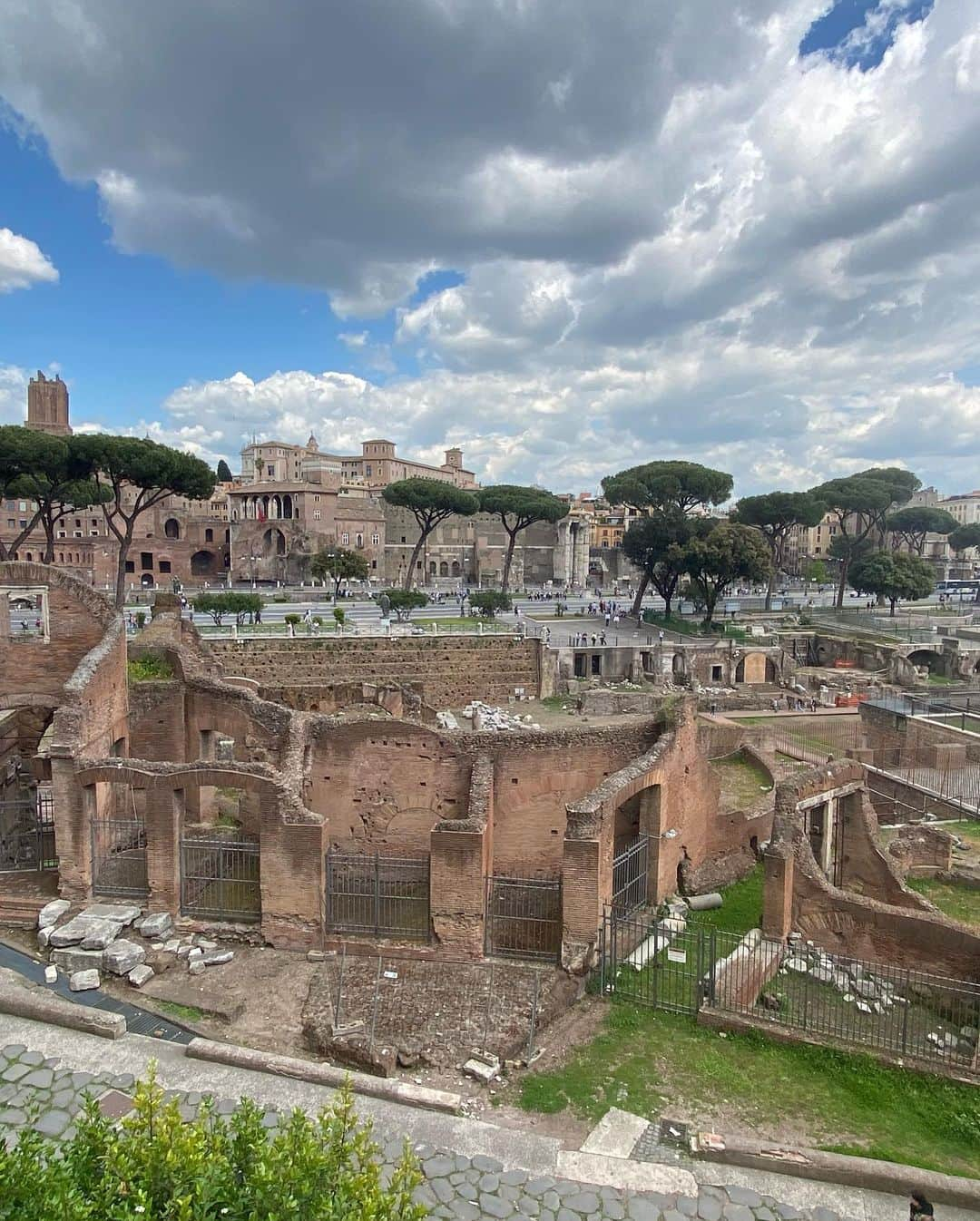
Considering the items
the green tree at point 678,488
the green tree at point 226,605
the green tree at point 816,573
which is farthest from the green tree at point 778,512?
the green tree at point 226,605

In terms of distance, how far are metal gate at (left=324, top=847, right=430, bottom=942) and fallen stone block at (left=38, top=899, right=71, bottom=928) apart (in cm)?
342

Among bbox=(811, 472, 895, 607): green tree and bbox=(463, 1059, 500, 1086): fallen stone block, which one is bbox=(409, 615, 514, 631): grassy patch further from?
bbox=(811, 472, 895, 607): green tree

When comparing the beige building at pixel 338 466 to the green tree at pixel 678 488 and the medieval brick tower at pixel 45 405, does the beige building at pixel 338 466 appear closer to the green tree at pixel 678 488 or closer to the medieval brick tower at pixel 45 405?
the medieval brick tower at pixel 45 405

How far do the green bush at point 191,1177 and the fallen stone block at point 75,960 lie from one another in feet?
17.1

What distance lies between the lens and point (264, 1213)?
3.95m

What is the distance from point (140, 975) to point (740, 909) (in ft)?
29.0

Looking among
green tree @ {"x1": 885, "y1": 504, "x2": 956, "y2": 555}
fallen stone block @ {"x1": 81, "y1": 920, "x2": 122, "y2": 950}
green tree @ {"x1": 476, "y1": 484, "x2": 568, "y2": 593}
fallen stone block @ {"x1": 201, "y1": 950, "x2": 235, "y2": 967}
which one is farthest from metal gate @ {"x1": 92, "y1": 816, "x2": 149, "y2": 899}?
green tree @ {"x1": 885, "y1": 504, "x2": 956, "y2": 555}

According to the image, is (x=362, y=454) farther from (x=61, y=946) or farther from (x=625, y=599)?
(x=61, y=946)

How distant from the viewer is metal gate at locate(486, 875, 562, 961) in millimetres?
10203

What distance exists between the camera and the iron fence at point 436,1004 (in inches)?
317

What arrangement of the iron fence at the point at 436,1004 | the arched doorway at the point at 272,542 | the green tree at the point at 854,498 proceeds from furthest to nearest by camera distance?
the arched doorway at the point at 272,542
the green tree at the point at 854,498
the iron fence at the point at 436,1004

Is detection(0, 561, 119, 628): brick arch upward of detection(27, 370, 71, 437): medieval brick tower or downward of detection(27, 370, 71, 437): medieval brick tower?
downward

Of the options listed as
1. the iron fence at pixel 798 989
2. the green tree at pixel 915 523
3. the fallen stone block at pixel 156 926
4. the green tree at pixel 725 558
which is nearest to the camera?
the iron fence at pixel 798 989

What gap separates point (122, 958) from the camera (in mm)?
9031
